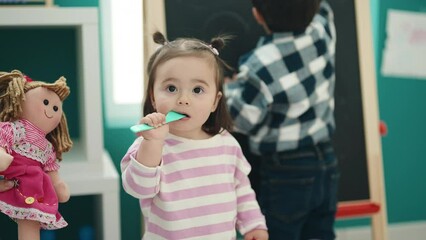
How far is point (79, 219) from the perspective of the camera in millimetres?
1663

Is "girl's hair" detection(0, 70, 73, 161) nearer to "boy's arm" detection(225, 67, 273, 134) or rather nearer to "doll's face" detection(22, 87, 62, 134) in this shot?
"doll's face" detection(22, 87, 62, 134)

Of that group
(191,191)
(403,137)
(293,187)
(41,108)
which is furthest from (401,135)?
(41,108)

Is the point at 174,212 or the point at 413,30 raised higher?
the point at 413,30

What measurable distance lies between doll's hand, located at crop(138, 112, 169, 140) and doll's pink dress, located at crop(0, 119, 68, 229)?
0.16 meters

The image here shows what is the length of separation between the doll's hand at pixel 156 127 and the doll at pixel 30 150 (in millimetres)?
132

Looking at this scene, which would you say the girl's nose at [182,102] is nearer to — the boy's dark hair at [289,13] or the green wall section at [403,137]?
the boy's dark hair at [289,13]

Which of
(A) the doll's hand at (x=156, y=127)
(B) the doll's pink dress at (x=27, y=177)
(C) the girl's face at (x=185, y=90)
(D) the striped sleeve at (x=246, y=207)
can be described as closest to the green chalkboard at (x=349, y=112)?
(D) the striped sleeve at (x=246, y=207)

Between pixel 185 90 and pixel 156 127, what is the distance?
0.10 metres

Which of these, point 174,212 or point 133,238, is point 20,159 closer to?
point 174,212

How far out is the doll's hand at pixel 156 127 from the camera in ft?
2.88

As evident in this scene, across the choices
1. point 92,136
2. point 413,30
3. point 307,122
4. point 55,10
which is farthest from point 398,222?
point 55,10

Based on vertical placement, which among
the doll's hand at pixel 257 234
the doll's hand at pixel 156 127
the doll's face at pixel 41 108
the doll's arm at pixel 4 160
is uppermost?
the doll's face at pixel 41 108

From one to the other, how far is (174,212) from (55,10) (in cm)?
48

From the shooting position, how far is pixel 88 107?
120cm
